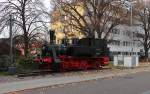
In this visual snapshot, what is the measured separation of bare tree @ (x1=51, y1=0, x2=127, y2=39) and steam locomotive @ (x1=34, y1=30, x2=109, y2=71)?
75.4ft

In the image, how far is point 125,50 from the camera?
11562 centimetres

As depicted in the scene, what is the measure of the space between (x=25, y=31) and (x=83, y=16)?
24622mm

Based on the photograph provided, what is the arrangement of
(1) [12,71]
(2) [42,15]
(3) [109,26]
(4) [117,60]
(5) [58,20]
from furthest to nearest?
(3) [109,26]
(5) [58,20]
(4) [117,60]
(2) [42,15]
(1) [12,71]

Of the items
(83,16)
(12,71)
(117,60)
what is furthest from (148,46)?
(12,71)

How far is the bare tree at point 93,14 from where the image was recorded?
213ft

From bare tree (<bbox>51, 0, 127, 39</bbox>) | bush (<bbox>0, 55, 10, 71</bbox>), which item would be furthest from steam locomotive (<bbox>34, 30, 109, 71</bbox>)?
bare tree (<bbox>51, 0, 127, 39</bbox>)

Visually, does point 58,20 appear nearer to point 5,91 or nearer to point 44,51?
point 44,51

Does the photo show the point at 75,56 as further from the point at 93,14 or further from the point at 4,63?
the point at 93,14

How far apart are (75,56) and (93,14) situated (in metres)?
30.0

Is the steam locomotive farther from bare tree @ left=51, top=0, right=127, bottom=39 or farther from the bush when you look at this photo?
bare tree @ left=51, top=0, right=127, bottom=39

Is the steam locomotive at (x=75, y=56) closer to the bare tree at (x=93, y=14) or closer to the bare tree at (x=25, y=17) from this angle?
the bare tree at (x=25, y=17)

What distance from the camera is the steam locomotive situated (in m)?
35.0

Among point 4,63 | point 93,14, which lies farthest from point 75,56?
point 93,14

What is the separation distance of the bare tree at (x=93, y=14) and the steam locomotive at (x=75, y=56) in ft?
75.4
